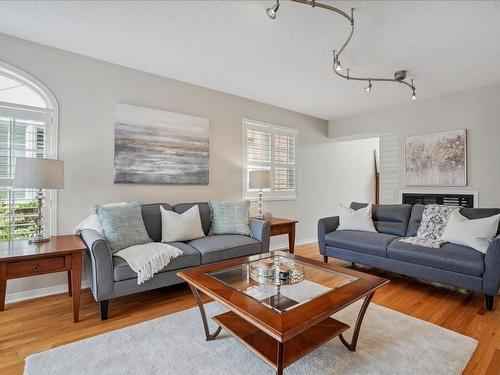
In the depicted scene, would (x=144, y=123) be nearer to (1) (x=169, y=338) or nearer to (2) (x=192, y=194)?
(2) (x=192, y=194)

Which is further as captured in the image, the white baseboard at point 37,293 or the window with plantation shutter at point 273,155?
the window with plantation shutter at point 273,155

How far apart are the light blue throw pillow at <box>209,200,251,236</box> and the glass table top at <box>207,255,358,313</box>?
115cm

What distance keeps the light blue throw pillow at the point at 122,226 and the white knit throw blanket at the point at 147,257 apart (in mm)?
90

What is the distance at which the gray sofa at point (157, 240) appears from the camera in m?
2.18

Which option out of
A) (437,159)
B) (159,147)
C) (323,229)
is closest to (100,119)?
(159,147)

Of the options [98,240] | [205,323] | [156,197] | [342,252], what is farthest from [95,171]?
[342,252]

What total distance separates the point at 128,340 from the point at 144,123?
233 cm

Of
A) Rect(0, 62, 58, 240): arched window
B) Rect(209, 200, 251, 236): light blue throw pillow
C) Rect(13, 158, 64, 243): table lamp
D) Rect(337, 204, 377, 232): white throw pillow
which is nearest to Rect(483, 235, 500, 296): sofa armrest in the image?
Rect(337, 204, 377, 232): white throw pillow

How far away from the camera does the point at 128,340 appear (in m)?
1.91

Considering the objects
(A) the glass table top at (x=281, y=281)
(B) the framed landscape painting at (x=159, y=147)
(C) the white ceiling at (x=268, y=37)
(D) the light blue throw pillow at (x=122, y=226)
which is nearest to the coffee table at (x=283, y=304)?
(A) the glass table top at (x=281, y=281)

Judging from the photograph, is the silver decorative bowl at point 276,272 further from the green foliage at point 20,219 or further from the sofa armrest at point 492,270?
the green foliage at point 20,219

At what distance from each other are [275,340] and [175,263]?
127cm

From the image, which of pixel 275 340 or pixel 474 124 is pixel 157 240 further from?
pixel 474 124

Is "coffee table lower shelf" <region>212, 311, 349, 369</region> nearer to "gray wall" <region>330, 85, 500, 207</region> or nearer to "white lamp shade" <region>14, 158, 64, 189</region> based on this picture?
"white lamp shade" <region>14, 158, 64, 189</region>
